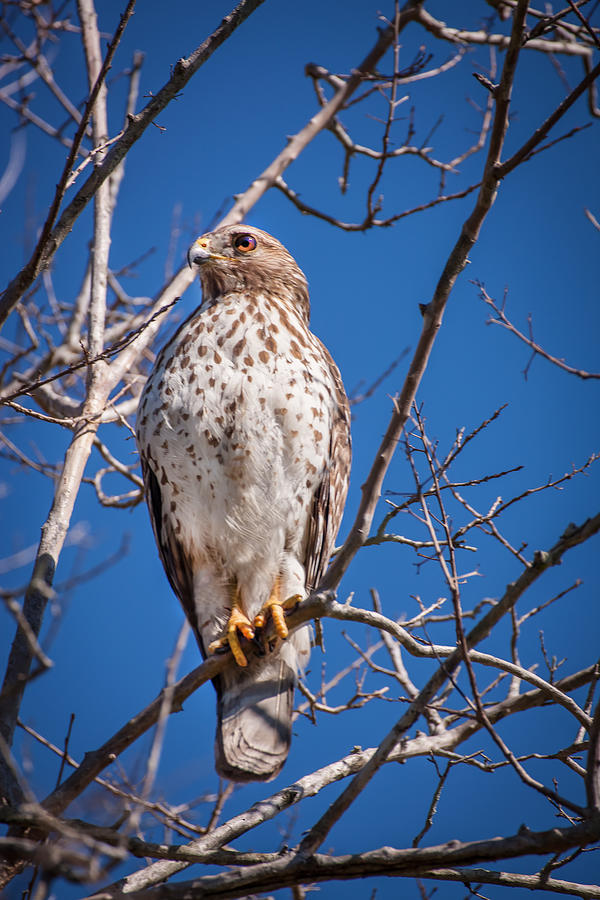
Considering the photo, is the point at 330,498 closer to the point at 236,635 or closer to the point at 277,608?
the point at 277,608

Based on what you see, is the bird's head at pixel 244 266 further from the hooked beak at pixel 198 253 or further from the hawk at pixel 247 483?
the hawk at pixel 247 483

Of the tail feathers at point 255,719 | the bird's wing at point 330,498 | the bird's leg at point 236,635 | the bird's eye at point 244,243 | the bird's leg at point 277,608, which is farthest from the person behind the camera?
the bird's eye at point 244,243

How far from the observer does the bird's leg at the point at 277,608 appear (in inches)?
148

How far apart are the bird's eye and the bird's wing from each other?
843 millimetres

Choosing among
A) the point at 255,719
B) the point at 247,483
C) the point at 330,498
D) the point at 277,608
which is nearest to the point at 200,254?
the point at 247,483

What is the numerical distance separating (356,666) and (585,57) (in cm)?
432

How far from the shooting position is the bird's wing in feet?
13.8

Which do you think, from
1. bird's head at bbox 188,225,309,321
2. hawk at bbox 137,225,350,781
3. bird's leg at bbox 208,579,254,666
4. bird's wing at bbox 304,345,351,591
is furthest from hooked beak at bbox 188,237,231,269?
bird's leg at bbox 208,579,254,666

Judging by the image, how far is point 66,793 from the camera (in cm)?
291

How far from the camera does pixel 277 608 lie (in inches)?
152

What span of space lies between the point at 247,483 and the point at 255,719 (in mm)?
1104

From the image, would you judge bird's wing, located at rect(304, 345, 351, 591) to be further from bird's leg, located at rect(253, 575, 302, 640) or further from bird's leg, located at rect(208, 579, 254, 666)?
bird's leg, located at rect(208, 579, 254, 666)

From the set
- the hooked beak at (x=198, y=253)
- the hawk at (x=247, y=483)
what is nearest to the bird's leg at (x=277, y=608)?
the hawk at (x=247, y=483)

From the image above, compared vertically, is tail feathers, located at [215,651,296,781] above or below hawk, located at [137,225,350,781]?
below
